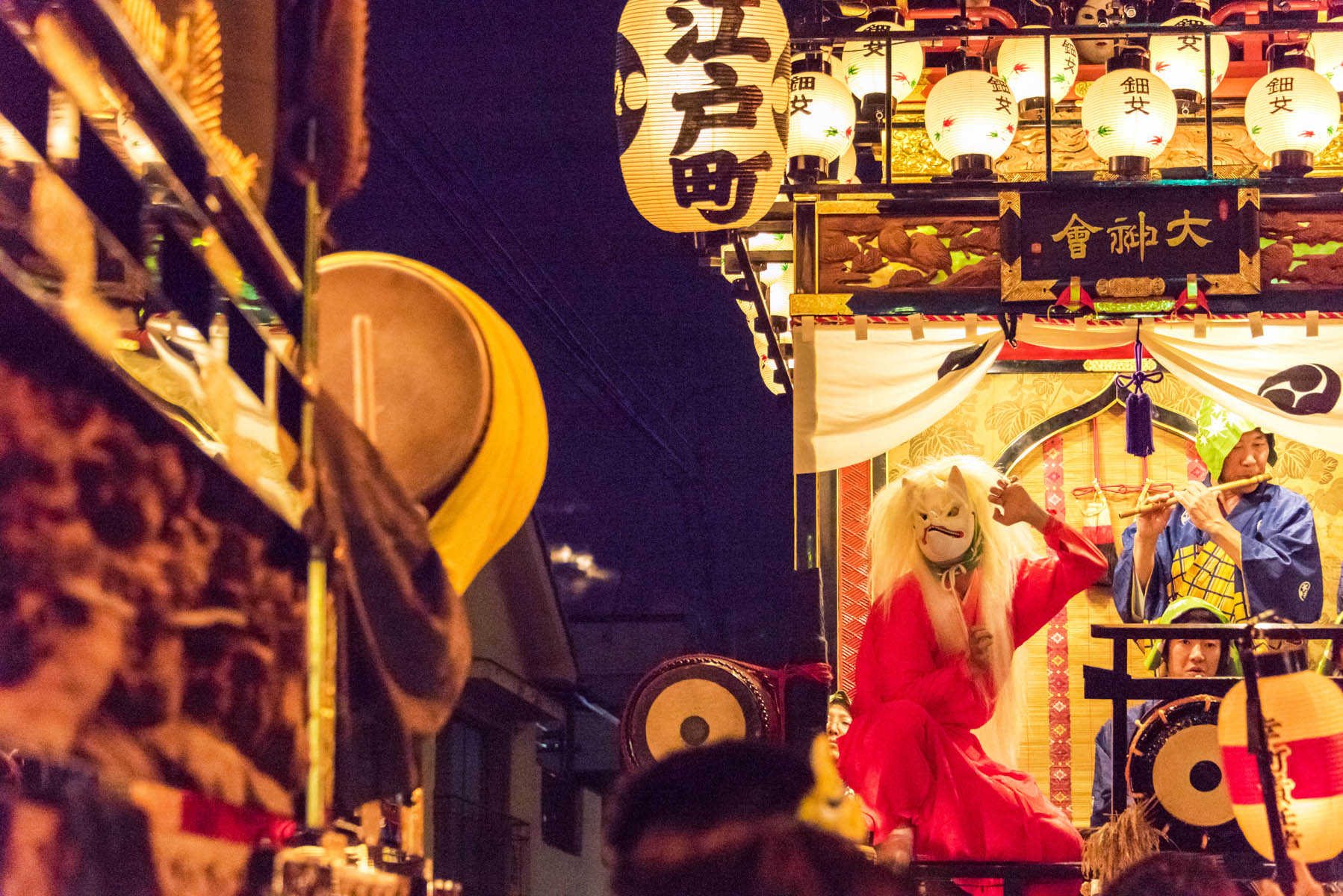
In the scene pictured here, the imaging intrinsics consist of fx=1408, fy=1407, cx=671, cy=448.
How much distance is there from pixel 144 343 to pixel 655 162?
502 cm

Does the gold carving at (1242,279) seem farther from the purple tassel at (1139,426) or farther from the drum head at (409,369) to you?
the drum head at (409,369)

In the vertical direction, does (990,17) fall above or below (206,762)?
above

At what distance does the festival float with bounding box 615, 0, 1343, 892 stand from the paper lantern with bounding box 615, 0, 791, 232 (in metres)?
0.02

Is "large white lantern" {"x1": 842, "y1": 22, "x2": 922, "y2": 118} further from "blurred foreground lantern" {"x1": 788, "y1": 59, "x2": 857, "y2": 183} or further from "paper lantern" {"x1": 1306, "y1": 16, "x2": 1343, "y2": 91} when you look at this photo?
"paper lantern" {"x1": 1306, "y1": 16, "x2": 1343, "y2": 91}

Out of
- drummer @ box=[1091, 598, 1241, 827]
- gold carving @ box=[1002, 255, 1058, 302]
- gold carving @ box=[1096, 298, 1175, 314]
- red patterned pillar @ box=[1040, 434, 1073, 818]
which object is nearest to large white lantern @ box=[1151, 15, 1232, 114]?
gold carving @ box=[1096, 298, 1175, 314]

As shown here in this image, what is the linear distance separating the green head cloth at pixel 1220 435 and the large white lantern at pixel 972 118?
7.43 feet

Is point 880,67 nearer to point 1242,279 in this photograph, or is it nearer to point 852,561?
point 1242,279

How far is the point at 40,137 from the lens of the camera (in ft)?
11.3

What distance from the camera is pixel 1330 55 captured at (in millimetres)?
9922

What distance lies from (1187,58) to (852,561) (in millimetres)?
4432

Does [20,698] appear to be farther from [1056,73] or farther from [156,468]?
[1056,73]

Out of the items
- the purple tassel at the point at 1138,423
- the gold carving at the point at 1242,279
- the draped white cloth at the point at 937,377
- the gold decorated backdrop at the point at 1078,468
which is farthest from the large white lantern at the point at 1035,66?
the purple tassel at the point at 1138,423

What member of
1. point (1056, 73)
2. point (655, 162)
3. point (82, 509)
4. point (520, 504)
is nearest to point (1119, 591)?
point (1056, 73)

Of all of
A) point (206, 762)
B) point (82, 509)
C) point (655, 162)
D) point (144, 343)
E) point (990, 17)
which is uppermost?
point (990, 17)
